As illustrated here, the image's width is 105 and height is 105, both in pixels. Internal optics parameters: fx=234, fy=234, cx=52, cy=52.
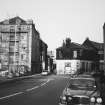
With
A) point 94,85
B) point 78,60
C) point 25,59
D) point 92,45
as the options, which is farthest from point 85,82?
point 92,45

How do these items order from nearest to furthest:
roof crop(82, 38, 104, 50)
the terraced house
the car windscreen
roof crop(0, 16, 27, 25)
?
the car windscreen, the terraced house, roof crop(0, 16, 27, 25), roof crop(82, 38, 104, 50)

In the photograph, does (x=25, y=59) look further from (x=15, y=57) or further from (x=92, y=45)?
(x=92, y=45)

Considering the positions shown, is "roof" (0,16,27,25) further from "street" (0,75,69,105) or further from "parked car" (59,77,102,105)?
"parked car" (59,77,102,105)

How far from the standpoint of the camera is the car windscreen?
34.6 ft

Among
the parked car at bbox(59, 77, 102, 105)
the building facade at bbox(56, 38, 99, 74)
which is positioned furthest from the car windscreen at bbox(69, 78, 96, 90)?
the building facade at bbox(56, 38, 99, 74)

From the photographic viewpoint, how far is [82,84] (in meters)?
11.0

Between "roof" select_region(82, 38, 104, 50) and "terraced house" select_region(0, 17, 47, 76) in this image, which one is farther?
"roof" select_region(82, 38, 104, 50)

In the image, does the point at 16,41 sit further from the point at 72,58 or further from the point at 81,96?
the point at 81,96

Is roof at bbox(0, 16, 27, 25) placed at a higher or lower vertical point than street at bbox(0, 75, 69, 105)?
higher

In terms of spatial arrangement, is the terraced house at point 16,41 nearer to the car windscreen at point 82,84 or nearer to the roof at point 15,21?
the roof at point 15,21

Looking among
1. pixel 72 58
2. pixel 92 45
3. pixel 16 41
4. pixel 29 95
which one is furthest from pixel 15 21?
pixel 29 95

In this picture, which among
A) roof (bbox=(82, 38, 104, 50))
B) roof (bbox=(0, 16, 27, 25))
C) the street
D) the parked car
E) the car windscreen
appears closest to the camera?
the parked car

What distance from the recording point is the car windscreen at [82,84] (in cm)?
1056

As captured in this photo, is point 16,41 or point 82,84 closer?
point 82,84
